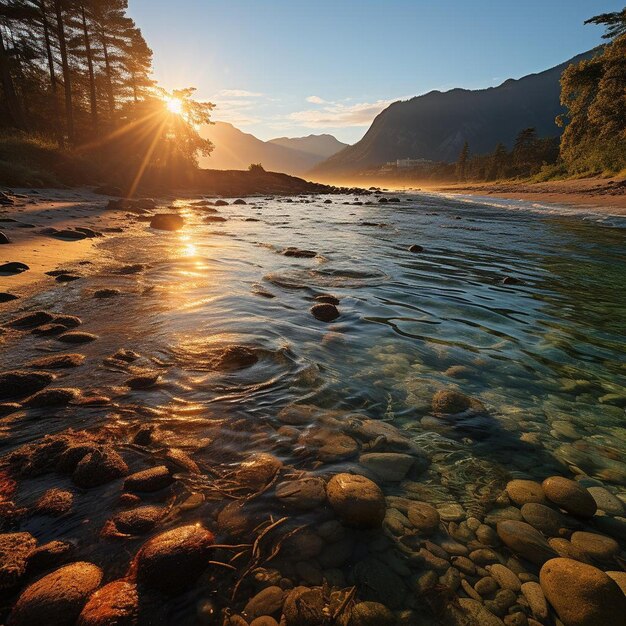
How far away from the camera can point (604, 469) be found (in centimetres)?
241

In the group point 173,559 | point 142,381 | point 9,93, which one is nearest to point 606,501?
point 173,559

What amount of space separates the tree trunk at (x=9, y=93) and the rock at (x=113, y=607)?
33.7 m

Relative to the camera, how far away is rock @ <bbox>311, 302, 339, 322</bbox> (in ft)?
16.3

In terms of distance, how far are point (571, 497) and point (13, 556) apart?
2738 mm

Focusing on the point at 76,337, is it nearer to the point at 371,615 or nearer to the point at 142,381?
the point at 142,381

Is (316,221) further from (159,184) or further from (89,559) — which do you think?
(159,184)

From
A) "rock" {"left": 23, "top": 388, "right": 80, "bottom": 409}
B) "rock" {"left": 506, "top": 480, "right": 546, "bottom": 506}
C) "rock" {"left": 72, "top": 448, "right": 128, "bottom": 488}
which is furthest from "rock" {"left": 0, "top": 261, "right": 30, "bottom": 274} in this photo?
"rock" {"left": 506, "top": 480, "right": 546, "bottom": 506}

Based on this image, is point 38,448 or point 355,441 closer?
point 38,448

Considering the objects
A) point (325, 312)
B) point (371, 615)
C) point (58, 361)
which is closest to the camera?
point (371, 615)

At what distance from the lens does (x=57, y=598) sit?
53.2 inches

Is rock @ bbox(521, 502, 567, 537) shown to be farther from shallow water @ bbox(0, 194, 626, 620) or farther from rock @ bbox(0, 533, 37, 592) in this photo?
rock @ bbox(0, 533, 37, 592)

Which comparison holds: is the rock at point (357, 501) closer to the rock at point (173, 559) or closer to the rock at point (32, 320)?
the rock at point (173, 559)

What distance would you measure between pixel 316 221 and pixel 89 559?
55.7 ft

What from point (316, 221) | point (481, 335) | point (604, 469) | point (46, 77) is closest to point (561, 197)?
point (316, 221)
